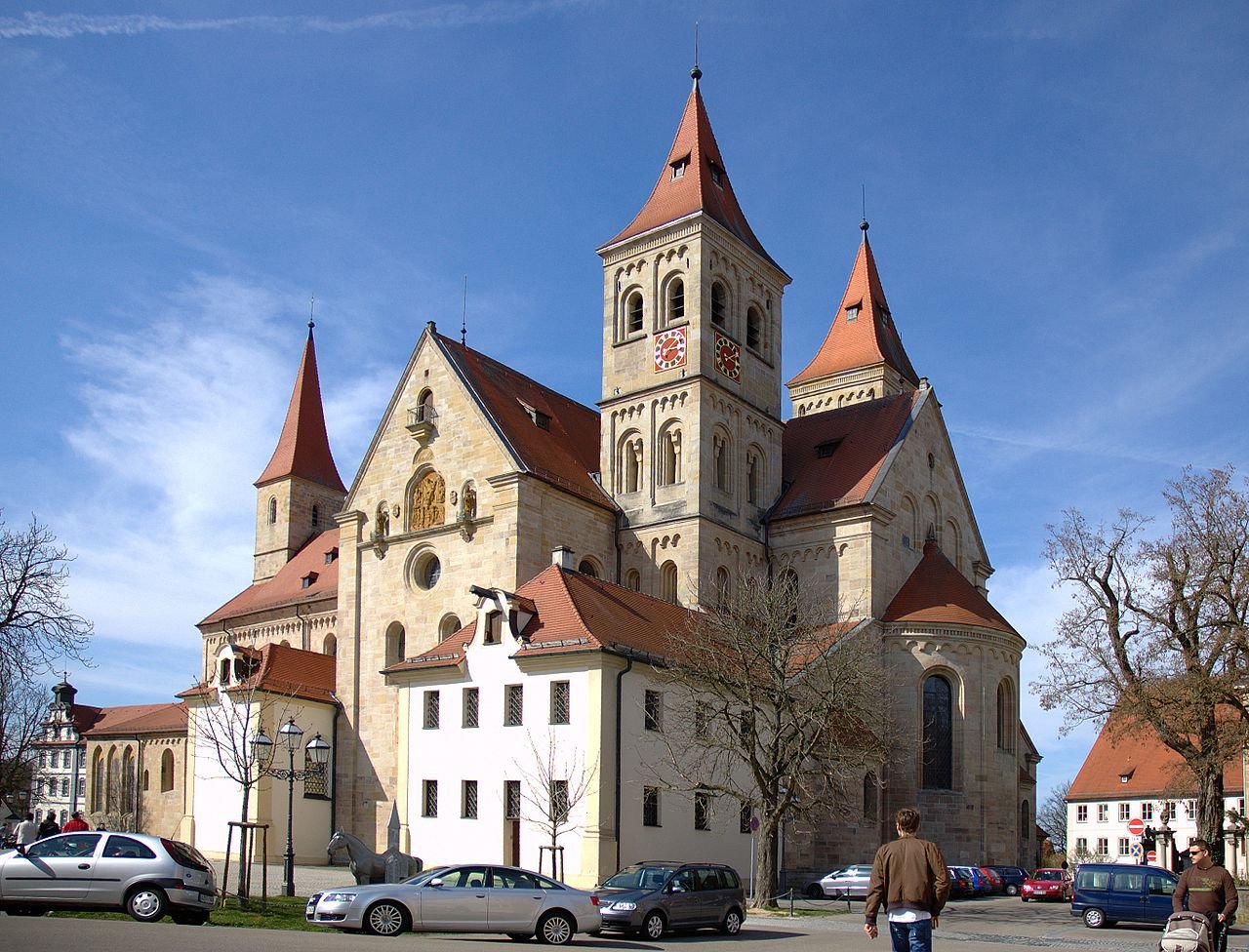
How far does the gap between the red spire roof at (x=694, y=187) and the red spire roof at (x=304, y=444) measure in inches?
963

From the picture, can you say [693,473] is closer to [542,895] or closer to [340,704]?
[340,704]

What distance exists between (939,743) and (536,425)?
56.2 ft

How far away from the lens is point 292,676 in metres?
45.6

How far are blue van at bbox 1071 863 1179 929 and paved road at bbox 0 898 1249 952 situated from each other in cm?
41

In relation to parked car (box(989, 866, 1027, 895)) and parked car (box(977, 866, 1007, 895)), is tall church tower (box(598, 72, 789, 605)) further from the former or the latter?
parked car (box(989, 866, 1027, 895))

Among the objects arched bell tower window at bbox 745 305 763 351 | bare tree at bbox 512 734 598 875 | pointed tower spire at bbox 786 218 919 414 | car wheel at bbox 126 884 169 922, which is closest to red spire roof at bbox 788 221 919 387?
pointed tower spire at bbox 786 218 919 414

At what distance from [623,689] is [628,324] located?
60.1ft

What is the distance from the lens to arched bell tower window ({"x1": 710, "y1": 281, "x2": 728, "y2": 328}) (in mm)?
49188

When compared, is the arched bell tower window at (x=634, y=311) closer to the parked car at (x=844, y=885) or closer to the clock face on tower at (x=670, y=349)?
the clock face on tower at (x=670, y=349)

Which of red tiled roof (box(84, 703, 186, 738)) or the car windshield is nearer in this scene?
the car windshield

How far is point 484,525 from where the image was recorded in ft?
142

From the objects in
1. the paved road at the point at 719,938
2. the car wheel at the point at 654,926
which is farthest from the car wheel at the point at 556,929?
the car wheel at the point at 654,926

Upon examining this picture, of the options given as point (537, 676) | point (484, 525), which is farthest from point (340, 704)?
point (537, 676)

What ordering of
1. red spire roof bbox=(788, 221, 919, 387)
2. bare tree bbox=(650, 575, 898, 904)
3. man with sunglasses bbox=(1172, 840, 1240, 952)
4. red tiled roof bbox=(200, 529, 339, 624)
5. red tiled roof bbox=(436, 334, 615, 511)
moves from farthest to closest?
red spire roof bbox=(788, 221, 919, 387)
red tiled roof bbox=(200, 529, 339, 624)
red tiled roof bbox=(436, 334, 615, 511)
bare tree bbox=(650, 575, 898, 904)
man with sunglasses bbox=(1172, 840, 1240, 952)
